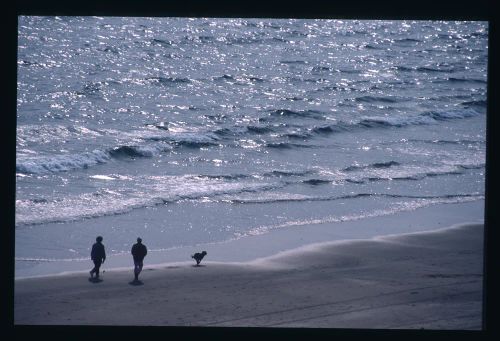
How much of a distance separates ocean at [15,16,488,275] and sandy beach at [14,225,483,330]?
68 centimetres

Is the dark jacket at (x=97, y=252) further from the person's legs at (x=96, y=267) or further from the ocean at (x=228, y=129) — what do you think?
the ocean at (x=228, y=129)

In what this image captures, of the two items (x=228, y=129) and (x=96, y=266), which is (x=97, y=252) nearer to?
(x=96, y=266)

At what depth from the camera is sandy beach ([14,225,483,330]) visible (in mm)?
4859

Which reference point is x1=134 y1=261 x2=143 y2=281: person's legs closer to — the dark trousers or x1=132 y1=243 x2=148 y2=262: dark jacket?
x1=132 y1=243 x2=148 y2=262: dark jacket

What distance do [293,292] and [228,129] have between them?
6.82m

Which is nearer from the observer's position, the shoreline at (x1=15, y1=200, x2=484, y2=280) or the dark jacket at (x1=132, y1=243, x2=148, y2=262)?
the dark jacket at (x1=132, y1=243, x2=148, y2=262)

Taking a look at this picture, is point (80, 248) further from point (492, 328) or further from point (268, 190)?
point (492, 328)

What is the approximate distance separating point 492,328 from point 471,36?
21494 millimetres

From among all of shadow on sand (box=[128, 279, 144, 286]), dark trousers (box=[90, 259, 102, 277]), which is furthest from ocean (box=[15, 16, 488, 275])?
shadow on sand (box=[128, 279, 144, 286])

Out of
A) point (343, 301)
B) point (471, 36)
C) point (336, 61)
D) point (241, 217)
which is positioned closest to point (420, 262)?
point (343, 301)

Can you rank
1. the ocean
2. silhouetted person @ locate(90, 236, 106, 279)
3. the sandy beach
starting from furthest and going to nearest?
1. the ocean
2. silhouetted person @ locate(90, 236, 106, 279)
3. the sandy beach

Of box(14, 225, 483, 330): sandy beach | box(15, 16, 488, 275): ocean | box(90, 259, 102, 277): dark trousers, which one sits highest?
box(15, 16, 488, 275): ocean

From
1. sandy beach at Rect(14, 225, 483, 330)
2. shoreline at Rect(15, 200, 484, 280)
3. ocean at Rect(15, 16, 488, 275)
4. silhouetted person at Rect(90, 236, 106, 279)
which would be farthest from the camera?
ocean at Rect(15, 16, 488, 275)

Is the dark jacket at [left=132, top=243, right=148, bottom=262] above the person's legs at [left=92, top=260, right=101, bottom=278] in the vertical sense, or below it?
above
